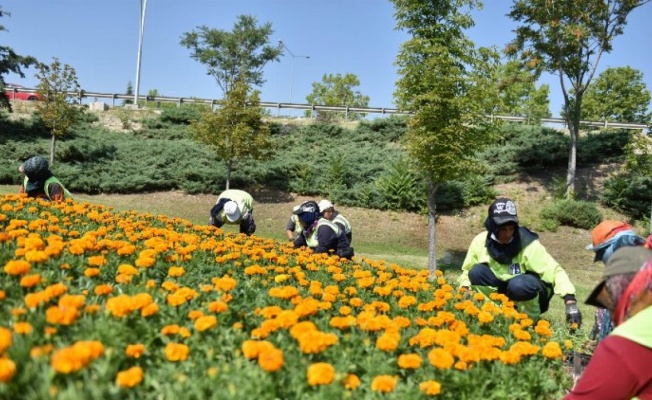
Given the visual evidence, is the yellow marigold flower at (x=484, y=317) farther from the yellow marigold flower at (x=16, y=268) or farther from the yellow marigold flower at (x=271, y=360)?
the yellow marigold flower at (x=16, y=268)

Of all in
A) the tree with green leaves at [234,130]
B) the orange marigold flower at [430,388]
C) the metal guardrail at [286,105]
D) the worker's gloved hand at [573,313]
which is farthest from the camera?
the metal guardrail at [286,105]

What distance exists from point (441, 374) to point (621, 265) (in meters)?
0.97

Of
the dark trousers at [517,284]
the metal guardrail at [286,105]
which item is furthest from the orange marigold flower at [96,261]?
the metal guardrail at [286,105]

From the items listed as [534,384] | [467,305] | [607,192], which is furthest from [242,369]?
[607,192]

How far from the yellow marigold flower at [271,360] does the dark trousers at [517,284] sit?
3596 mm

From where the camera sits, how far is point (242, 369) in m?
2.17

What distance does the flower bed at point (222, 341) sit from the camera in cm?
189

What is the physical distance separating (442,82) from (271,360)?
9.92 meters

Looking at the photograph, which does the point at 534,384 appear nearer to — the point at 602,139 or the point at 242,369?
the point at 242,369

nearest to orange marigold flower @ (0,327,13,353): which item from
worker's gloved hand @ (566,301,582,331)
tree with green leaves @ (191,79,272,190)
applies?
worker's gloved hand @ (566,301,582,331)

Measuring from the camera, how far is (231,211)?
8211 millimetres

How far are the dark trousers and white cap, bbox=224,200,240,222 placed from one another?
169 inches

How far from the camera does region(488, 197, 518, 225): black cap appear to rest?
4.76 metres

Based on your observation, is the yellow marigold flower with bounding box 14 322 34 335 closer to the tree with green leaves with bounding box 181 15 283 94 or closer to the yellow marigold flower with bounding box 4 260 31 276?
the yellow marigold flower with bounding box 4 260 31 276
